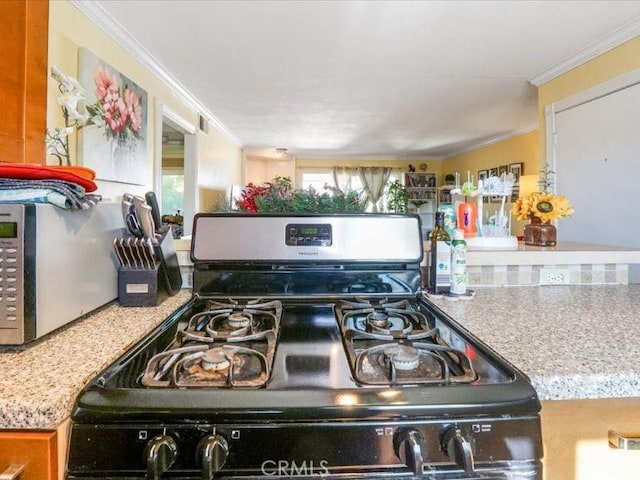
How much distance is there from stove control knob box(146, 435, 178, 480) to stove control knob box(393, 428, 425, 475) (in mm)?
298

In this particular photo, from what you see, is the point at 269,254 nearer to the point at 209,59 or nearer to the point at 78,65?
the point at 78,65

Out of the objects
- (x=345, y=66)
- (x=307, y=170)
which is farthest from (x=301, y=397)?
(x=307, y=170)

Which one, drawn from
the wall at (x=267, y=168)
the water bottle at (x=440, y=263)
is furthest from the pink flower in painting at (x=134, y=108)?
the wall at (x=267, y=168)

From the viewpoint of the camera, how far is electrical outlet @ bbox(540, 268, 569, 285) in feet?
4.39

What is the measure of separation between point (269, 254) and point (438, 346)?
56 cm

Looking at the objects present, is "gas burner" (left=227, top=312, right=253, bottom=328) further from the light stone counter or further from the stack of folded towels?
the light stone counter

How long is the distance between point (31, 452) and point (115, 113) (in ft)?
7.38

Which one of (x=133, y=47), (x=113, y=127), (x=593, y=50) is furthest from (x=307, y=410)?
(x=593, y=50)

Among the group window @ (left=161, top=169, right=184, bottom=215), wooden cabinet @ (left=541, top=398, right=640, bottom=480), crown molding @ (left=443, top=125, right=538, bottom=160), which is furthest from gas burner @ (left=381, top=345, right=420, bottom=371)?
window @ (left=161, top=169, right=184, bottom=215)

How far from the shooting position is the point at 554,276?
1341 millimetres

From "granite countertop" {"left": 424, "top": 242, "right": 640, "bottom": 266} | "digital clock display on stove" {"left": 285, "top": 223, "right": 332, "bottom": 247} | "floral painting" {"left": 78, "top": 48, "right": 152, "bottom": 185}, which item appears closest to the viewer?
"digital clock display on stove" {"left": 285, "top": 223, "right": 332, "bottom": 247}

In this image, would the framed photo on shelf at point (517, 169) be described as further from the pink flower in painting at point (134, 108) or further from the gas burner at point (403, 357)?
the gas burner at point (403, 357)

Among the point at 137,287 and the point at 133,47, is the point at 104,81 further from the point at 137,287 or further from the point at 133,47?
the point at 137,287

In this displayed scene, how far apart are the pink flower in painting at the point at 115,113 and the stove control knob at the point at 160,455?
2206 mm
